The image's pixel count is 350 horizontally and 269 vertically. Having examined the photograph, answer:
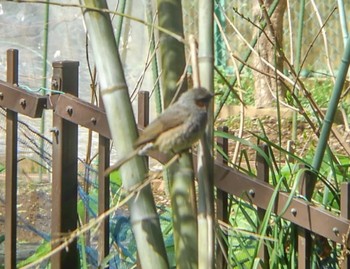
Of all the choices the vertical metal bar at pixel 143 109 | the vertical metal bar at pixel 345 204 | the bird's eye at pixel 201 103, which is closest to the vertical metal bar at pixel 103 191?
the vertical metal bar at pixel 143 109

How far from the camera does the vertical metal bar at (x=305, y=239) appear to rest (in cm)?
271

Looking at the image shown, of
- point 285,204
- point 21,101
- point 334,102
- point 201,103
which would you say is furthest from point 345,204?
point 21,101

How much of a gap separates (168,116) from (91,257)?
51.5 inches

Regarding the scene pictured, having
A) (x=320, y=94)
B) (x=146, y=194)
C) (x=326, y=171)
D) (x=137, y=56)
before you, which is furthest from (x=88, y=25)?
(x=320, y=94)

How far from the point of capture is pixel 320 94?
29.7 feet

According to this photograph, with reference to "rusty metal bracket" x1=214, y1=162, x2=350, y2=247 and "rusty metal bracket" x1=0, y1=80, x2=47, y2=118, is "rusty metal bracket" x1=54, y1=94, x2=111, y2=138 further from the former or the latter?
"rusty metal bracket" x1=214, y1=162, x2=350, y2=247

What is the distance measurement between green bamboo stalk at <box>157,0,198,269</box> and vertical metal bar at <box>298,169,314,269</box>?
83cm

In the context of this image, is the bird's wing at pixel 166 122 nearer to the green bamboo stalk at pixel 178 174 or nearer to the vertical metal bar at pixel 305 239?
the green bamboo stalk at pixel 178 174

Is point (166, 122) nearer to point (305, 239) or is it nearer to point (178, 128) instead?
point (178, 128)

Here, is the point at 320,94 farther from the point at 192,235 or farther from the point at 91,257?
the point at 192,235

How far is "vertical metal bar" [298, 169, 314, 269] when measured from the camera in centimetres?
271

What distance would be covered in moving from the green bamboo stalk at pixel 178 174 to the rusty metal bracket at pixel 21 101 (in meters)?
1.09

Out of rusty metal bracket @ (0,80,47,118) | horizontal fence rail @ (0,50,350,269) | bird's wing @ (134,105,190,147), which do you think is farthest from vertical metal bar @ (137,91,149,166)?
bird's wing @ (134,105,190,147)

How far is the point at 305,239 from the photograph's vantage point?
107 inches
